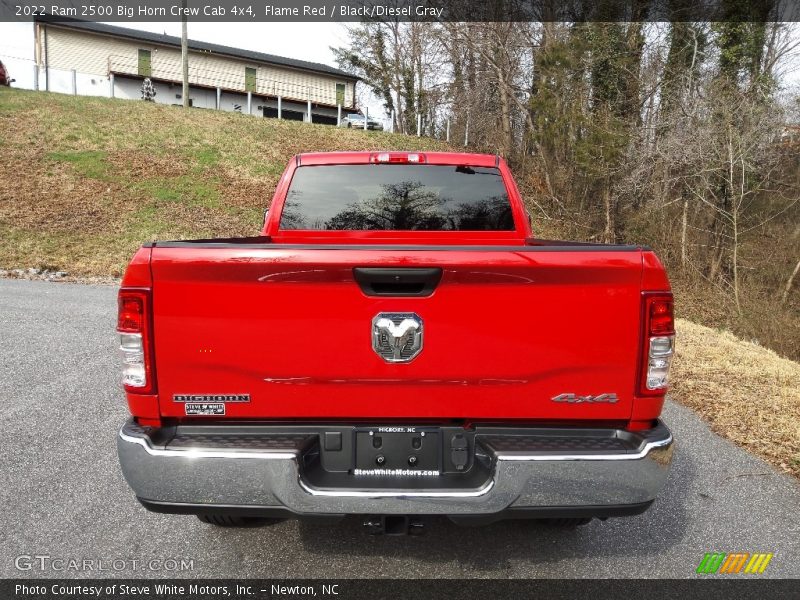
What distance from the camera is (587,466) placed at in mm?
2262

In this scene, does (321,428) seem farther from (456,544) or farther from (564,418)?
(456,544)

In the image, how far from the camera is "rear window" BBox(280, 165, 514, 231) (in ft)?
12.6

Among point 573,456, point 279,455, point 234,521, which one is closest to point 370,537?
point 234,521

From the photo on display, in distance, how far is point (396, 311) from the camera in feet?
7.47

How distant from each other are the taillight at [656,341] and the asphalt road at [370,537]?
3.62 ft

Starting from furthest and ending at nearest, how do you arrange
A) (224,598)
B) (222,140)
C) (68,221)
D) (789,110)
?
(222,140), (68,221), (789,110), (224,598)

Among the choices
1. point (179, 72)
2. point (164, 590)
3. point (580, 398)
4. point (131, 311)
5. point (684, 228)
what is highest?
point (179, 72)

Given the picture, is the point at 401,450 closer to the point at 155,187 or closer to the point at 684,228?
the point at 684,228

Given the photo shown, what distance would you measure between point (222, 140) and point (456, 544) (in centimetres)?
2506

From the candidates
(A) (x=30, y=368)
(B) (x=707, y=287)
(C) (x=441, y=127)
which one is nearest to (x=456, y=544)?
(A) (x=30, y=368)

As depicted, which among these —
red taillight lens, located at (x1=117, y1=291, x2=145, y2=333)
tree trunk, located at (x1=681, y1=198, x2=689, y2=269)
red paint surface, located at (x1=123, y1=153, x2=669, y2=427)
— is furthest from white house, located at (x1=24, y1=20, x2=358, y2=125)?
red paint surface, located at (x1=123, y1=153, x2=669, y2=427)

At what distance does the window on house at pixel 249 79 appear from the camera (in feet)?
135

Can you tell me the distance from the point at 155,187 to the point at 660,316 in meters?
21.0

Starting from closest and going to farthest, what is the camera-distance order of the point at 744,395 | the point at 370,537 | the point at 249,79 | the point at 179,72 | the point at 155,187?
the point at 370,537, the point at 744,395, the point at 155,187, the point at 179,72, the point at 249,79
